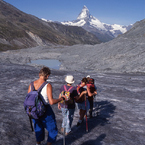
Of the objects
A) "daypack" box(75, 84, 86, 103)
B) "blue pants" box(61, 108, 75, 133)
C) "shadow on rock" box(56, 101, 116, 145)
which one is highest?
"daypack" box(75, 84, 86, 103)

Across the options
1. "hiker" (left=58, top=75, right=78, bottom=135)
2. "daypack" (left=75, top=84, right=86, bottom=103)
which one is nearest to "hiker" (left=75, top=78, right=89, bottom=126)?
"daypack" (left=75, top=84, right=86, bottom=103)

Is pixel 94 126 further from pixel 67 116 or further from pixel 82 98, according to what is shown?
pixel 67 116

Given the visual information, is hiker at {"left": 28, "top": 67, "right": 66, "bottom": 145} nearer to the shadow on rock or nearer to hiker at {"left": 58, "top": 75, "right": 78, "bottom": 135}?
hiker at {"left": 58, "top": 75, "right": 78, "bottom": 135}

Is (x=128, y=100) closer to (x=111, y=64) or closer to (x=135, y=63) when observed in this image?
(x=135, y=63)

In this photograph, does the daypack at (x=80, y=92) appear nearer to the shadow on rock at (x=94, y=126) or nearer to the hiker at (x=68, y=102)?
the hiker at (x=68, y=102)

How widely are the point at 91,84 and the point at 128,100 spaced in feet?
17.2

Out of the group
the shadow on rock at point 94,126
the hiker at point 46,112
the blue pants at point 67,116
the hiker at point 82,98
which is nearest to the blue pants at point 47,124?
the hiker at point 46,112

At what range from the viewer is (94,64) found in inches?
1312

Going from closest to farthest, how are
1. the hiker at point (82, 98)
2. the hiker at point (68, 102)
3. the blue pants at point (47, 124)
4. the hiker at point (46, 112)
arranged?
1. the hiker at point (46, 112)
2. the blue pants at point (47, 124)
3. the hiker at point (68, 102)
4. the hiker at point (82, 98)

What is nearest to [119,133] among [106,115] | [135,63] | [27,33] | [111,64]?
[106,115]

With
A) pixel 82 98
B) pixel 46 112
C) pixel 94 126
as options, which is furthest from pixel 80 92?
pixel 46 112

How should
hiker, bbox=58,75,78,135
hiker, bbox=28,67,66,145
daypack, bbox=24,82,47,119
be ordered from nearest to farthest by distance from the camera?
daypack, bbox=24,82,47,119
hiker, bbox=28,67,66,145
hiker, bbox=58,75,78,135

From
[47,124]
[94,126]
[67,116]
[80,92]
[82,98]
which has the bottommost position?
[94,126]

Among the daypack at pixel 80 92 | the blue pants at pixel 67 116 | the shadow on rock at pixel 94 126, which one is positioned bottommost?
the shadow on rock at pixel 94 126
